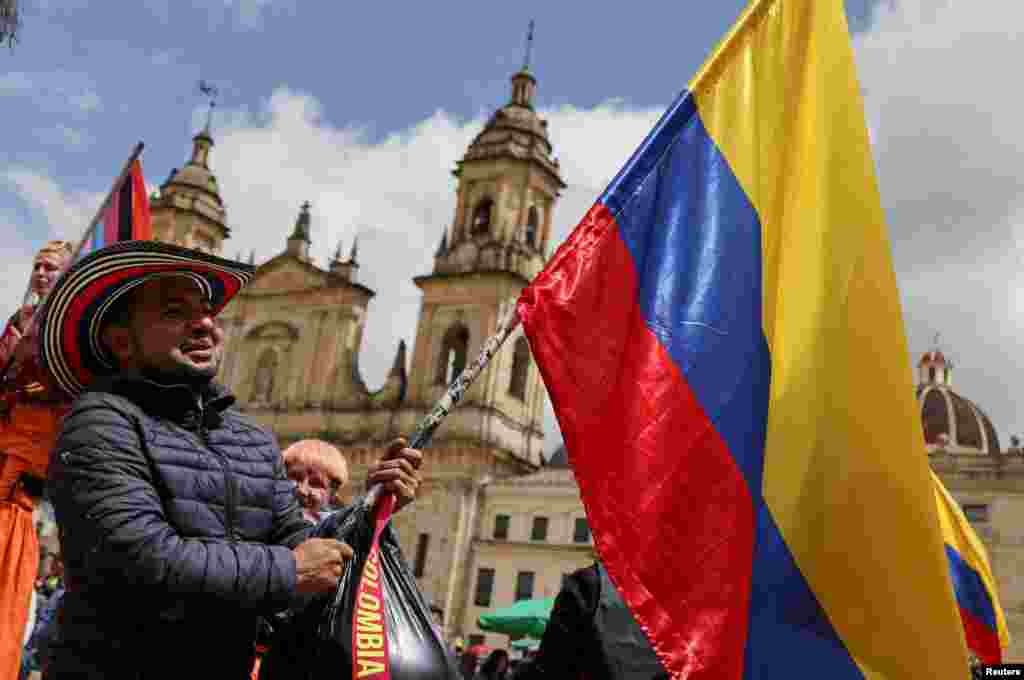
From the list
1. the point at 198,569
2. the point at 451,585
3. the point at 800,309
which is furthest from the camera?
the point at 451,585

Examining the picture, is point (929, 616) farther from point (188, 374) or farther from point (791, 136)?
point (188, 374)

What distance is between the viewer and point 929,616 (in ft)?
9.66

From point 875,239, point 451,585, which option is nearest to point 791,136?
point 875,239

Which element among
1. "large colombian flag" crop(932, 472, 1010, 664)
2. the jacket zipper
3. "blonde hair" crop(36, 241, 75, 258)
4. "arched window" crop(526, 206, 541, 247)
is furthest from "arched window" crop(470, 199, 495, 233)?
the jacket zipper

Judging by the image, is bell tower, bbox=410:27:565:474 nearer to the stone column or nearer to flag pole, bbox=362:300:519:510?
the stone column

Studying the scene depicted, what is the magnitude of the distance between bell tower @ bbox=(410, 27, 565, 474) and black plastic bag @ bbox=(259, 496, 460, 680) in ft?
119

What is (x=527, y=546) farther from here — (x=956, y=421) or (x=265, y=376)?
(x=956, y=421)

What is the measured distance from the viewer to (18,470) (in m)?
4.32

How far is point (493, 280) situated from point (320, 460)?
36.1m

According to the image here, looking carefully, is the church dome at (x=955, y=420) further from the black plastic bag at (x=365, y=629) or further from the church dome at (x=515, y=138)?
the black plastic bag at (x=365, y=629)

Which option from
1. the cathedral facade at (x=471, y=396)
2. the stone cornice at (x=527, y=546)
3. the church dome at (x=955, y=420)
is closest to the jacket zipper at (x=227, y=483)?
the cathedral facade at (x=471, y=396)

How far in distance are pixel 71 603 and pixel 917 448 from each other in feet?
7.32

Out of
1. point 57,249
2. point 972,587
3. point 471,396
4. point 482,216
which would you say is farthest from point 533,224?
point 57,249

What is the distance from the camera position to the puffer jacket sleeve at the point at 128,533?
2.30 metres
